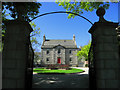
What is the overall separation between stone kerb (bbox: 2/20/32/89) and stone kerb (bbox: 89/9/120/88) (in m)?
3.29

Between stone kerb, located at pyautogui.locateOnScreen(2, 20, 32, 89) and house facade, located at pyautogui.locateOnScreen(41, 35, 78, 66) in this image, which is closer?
stone kerb, located at pyautogui.locateOnScreen(2, 20, 32, 89)

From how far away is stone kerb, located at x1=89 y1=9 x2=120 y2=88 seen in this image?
4.21m

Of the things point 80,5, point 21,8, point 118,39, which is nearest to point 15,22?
point 21,8

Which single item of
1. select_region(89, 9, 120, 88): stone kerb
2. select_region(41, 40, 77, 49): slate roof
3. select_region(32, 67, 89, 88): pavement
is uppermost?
select_region(41, 40, 77, 49): slate roof

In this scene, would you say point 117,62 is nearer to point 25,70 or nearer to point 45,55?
point 25,70

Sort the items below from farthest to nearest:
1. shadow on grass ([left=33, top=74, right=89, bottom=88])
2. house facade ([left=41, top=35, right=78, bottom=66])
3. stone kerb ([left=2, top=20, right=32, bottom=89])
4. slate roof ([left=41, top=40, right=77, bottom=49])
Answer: slate roof ([left=41, top=40, right=77, bottom=49]) < house facade ([left=41, top=35, right=78, bottom=66]) < shadow on grass ([left=33, top=74, right=89, bottom=88]) < stone kerb ([left=2, top=20, right=32, bottom=89])

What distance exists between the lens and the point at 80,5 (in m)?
10.9

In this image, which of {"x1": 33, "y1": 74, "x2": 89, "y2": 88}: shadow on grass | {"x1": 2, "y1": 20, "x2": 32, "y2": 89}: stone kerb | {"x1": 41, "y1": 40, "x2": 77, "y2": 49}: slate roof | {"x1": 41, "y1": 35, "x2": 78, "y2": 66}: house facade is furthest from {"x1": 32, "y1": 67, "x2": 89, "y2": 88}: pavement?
{"x1": 41, "y1": 40, "x2": 77, "y2": 49}: slate roof

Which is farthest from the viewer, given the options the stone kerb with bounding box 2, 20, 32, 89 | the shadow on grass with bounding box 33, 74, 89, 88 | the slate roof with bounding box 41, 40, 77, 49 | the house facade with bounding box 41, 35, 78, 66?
the slate roof with bounding box 41, 40, 77, 49

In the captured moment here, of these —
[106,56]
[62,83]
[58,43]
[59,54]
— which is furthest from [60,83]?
[58,43]

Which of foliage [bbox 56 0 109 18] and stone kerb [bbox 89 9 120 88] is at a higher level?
foliage [bbox 56 0 109 18]

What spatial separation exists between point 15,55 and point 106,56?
4.03 metres

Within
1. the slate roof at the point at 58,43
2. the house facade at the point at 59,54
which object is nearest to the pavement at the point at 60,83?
the house facade at the point at 59,54

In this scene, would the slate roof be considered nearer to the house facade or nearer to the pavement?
the house facade
